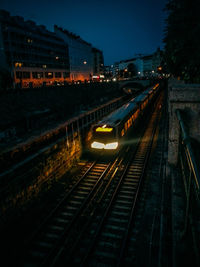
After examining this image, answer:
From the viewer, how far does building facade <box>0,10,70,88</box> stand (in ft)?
144

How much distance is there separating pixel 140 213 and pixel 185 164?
464 centimetres

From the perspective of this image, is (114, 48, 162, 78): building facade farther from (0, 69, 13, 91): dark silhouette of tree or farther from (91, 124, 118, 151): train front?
(91, 124, 118, 151): train front

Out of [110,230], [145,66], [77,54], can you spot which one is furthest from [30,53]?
[145,66]

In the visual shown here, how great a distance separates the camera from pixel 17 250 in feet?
22.0

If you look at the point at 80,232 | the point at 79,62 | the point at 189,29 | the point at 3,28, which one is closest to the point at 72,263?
the point at 80,232

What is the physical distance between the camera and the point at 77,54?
235 ft

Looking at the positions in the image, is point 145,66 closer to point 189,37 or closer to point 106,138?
point 106,138

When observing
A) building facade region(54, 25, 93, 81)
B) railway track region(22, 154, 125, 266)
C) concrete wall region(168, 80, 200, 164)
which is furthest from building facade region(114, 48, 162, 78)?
concrete wall region(168, 80, 200, 164)

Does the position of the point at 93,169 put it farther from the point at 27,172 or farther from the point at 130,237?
the point at 130,237

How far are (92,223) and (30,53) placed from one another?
53.9m

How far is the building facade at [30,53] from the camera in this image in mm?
43844

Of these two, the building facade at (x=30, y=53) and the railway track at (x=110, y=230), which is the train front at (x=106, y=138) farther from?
the building facade at (x=30, y=53)

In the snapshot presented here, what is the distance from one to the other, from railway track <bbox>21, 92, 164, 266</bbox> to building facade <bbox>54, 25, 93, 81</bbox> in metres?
62.3

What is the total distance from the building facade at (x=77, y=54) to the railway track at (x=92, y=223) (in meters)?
62.3
